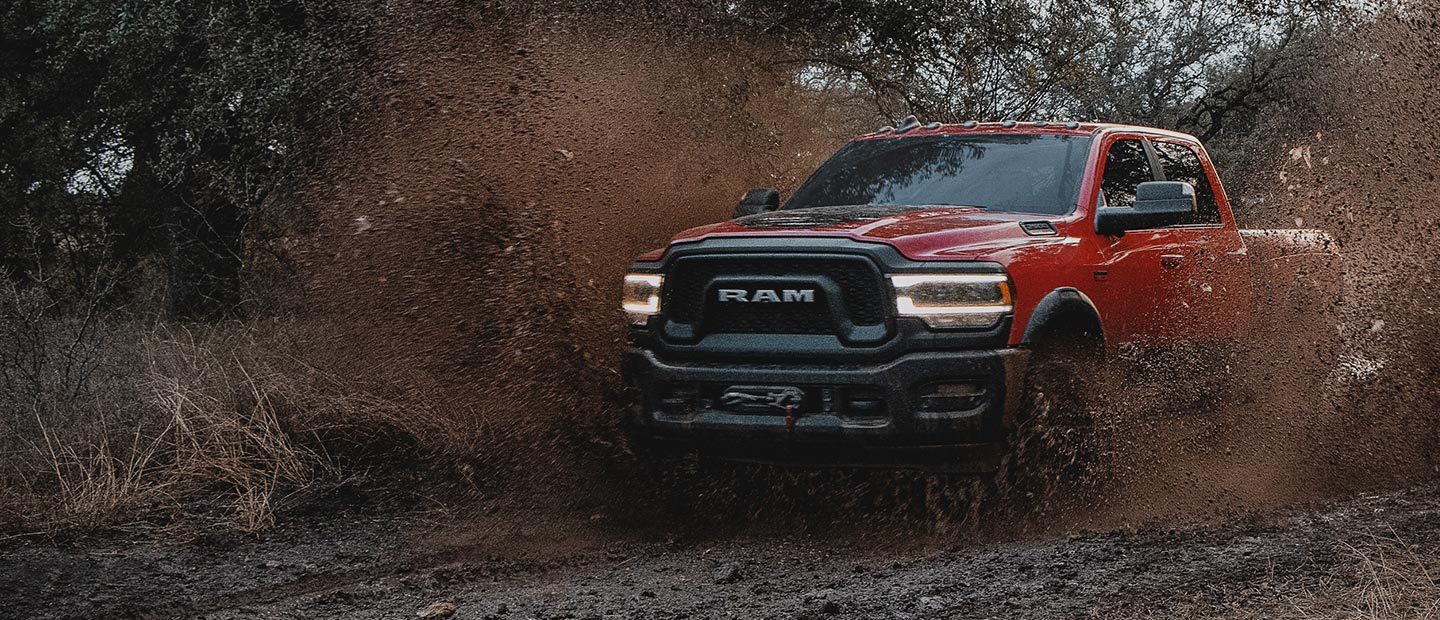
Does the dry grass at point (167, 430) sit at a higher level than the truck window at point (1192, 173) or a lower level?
lower

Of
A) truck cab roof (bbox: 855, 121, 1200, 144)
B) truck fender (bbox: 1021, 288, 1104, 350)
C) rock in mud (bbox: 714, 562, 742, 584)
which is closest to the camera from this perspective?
rock in mud (bbox: 714, 562, 742, 584)

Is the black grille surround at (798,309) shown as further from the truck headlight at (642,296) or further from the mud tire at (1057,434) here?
the mud tire at (1057,434)

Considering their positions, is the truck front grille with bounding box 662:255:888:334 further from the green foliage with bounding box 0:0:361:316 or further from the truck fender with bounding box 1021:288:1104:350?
the green foliage with bounding box 0:0:361:316

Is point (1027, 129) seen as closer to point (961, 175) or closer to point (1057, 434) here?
point (961, 175)

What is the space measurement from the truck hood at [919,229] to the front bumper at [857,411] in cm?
43

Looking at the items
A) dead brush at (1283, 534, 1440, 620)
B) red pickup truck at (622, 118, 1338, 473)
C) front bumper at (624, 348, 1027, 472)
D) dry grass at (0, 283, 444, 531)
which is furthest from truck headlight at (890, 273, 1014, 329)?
dry grass at (0, 283, 444, 531)

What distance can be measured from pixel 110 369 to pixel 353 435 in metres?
2.05

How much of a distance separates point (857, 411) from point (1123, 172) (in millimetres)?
2312

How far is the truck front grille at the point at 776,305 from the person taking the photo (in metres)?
5.38

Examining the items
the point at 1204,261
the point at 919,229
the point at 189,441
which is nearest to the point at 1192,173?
the point at 1204,261

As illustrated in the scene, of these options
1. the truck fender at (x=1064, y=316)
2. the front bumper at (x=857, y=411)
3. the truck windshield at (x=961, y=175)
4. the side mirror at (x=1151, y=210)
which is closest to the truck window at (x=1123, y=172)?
the truck windshield at (x=961, y=175)

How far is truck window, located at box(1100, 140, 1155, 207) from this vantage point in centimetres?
660

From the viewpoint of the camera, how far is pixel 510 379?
7367mm

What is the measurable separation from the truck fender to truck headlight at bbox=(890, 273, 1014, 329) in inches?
8.2
